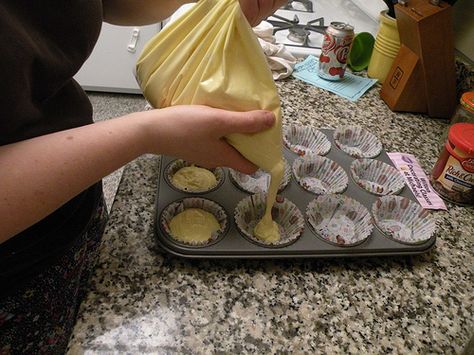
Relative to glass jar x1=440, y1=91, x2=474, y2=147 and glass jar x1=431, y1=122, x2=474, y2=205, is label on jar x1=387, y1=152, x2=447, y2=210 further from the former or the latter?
glass jar x1=440, y1=91, x2=474, y2=147

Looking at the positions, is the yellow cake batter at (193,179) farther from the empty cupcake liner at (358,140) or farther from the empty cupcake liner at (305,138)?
the empty cupcake liner at (358,140)

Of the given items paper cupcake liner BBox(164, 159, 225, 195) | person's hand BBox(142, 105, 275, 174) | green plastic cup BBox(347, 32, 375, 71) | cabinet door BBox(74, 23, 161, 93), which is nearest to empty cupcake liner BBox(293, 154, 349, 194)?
paper cupcake liner BBox(164, 159, 225, 195)

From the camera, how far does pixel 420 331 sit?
545 millimetres

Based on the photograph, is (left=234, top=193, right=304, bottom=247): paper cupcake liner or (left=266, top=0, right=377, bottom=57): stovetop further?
(left=266, top=0, right=377, bottom=57): stovetop

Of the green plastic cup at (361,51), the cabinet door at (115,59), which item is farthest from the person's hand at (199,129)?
the cabinet door at (115,59)

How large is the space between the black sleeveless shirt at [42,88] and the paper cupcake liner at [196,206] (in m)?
0.11

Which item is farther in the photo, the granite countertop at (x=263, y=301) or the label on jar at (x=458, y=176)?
the label on jar at (x=458, y=176)

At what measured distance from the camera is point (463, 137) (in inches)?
27.8

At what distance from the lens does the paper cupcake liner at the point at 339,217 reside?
2.20 feet

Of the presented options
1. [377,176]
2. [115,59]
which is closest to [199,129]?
[377,176]

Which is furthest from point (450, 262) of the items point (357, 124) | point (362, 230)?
point (357, 124)

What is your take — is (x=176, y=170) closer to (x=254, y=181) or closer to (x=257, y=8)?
(x=254, y=181)

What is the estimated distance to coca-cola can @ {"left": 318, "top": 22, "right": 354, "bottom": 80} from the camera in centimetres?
98

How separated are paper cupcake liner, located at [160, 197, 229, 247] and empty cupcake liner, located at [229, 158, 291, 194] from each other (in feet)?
0.22
